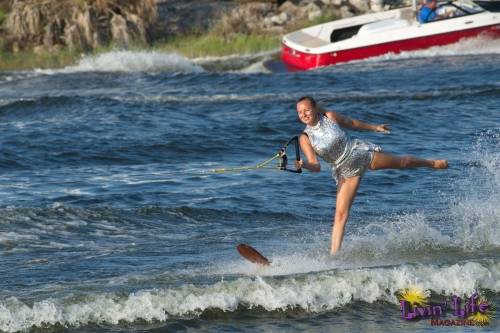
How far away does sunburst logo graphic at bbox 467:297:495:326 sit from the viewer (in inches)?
426

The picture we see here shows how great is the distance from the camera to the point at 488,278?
471 inches

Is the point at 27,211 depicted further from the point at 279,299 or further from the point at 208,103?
the point at 208,103

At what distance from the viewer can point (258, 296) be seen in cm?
1138

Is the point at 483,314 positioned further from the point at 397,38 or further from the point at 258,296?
the point at 397,38

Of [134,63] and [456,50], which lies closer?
[456,50]

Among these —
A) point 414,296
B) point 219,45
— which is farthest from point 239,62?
point 414,296

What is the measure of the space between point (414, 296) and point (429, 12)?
738 inches

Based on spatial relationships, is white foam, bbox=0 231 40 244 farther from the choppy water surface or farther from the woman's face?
the woman's face

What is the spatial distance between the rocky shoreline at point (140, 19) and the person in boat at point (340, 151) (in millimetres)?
21386

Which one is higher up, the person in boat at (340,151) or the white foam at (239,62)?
the person in boat at (340,151)

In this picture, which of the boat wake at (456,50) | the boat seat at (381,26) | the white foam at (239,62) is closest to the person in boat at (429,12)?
the boat seat at (381,26)

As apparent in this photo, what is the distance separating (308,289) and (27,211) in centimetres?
507

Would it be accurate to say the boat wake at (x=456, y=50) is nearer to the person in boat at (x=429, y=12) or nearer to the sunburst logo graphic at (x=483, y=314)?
the person in boat at (x=429, y=12)

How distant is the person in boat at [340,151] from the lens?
38.5 ft
